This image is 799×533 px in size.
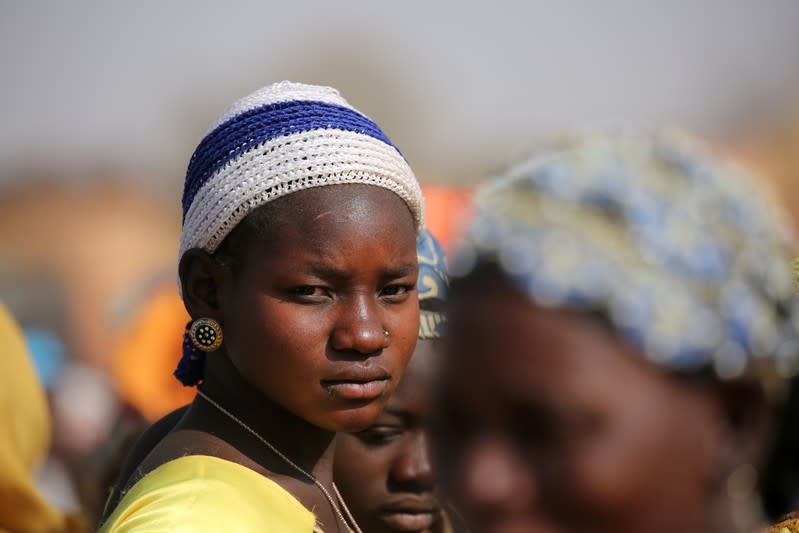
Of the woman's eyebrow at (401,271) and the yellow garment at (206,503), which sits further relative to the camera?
the woman's eyebrow at (401,271)

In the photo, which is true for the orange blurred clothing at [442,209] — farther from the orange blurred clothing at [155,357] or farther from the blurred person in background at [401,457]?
the orange blurred clothing at [155,357]

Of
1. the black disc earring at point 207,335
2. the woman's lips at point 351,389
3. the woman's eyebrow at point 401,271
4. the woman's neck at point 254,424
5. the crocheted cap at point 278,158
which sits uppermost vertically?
the crocheted cap at point 278,158

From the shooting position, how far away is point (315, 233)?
2.46 m

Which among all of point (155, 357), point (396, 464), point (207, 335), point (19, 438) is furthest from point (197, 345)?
point (155, 357)

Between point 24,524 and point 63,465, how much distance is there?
554 centimetres

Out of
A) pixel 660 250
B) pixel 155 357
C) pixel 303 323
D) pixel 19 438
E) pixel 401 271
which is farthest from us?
pixel 155 357

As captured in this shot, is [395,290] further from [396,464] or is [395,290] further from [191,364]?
[396,464]

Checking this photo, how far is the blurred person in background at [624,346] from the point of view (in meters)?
1.47

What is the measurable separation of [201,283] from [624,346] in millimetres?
1426

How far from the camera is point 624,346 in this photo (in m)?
1.47

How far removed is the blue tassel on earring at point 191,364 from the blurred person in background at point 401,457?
0.57m

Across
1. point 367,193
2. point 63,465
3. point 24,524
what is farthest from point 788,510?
point 63,465

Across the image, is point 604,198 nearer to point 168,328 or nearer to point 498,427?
point 498,427

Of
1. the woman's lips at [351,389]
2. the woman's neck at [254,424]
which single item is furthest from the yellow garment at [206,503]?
the woman's lips at [351,389]
